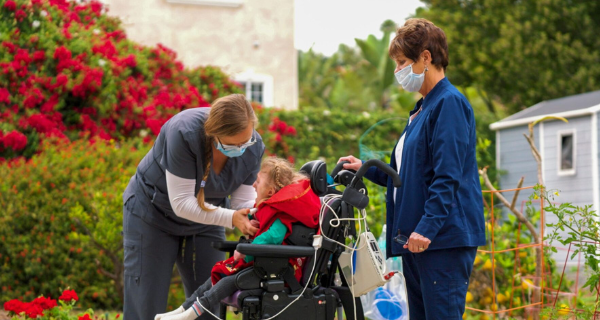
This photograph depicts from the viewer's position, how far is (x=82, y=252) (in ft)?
19.2

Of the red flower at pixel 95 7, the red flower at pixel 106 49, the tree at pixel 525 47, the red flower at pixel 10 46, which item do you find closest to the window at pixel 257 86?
the red flower at pixel 95 7

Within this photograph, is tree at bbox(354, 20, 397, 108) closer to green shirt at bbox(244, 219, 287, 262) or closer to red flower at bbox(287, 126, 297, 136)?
red flower at bbox(287, 126, 297, 136)

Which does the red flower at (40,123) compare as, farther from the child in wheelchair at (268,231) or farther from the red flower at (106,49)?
the child in wheelchair at (268,231)

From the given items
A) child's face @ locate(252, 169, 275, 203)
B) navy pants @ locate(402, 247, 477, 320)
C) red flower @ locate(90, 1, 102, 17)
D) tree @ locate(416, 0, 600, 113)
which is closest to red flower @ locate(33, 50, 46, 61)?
red flower @ locate(90, 1, 102, 17)

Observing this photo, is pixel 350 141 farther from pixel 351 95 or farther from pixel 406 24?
pixel 351 95

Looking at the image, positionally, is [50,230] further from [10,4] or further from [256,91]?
[256,91]

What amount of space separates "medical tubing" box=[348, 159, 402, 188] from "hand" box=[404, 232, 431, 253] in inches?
10.5

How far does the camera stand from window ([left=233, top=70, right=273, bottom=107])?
1298 cm

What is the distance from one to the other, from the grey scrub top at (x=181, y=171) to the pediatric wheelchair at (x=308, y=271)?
18.1 inches

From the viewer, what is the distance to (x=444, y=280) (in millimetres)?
2758

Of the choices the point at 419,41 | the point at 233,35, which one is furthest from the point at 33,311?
the point at 233,35

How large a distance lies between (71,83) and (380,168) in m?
5.48

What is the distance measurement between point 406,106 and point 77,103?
12.4 metres

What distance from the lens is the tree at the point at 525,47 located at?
16.1 m
